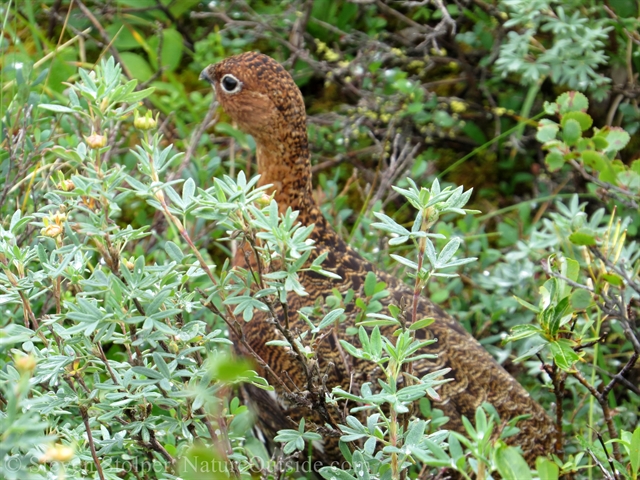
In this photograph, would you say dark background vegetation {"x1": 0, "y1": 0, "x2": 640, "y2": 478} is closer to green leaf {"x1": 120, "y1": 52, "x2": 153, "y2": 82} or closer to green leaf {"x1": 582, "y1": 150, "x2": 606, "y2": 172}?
green leaf {"x1": 120, "y1": 52, "x2": 153, "y2": 82}

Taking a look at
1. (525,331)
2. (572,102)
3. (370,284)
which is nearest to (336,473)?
(525,331)

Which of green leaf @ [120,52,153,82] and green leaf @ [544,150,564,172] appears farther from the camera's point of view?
green leaf @ [120,52,153,82]

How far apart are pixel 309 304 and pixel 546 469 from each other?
50.9 inches

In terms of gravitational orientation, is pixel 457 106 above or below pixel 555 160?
below

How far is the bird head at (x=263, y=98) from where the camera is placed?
262cm

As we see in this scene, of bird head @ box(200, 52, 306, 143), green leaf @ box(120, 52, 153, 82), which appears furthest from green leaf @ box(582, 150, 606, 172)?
green leaf @ box(120, 52, 153, 82)

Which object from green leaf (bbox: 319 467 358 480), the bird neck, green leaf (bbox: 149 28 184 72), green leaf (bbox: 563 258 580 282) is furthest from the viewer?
green leaf (bbox: 149 28 184 72)

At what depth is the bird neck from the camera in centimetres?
262

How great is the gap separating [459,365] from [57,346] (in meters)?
1.32

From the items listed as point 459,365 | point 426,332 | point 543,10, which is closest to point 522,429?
point 459,365

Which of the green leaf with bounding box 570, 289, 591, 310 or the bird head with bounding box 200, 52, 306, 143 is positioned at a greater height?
the bird head with bounding box 200, 52, 306, 143

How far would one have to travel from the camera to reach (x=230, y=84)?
9.07 ft

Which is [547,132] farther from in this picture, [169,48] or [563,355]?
[169,48]

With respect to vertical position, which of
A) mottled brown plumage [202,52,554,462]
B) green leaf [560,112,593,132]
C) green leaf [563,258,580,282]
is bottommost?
mottled brown plumage [202,52,554,462]
